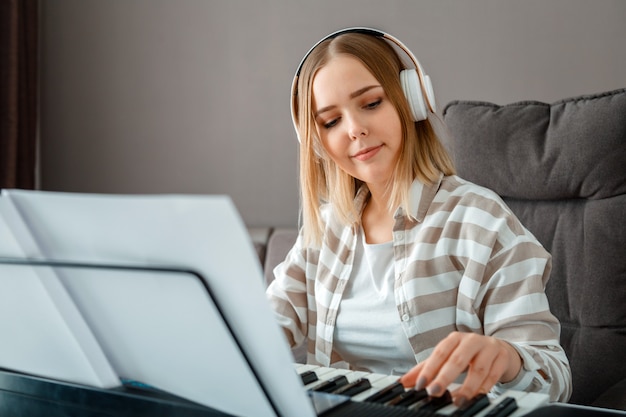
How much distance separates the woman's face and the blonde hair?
1 cm

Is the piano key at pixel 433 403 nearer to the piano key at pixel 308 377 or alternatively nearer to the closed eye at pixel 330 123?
the piano key at pixel 308 377

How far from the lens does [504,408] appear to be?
24.0 inches

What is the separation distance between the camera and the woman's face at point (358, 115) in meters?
1.17

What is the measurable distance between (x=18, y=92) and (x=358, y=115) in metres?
2.02

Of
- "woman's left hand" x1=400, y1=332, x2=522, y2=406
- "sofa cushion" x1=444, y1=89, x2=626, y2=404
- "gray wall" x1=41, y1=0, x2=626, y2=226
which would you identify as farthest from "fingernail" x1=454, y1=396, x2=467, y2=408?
"gray wall" x1=41, y1=0, x2=626, y2=226

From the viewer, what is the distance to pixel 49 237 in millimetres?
627

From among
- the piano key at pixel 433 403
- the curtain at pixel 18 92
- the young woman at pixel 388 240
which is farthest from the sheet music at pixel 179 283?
the curtain at pixel 18 92

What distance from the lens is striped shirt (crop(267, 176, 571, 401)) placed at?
981 millimetres

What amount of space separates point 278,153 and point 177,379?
1.95 m

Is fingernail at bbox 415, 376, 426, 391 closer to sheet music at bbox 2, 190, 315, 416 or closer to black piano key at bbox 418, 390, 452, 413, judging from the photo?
black piano key at bbox 418, 390, 452, 413

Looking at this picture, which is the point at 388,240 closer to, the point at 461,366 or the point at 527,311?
the point at 527,311

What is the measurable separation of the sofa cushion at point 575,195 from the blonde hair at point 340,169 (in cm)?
26

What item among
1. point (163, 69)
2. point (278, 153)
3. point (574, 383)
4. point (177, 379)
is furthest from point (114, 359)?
point (163, 69)

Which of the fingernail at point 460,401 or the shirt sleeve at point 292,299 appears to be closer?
the fingernail at point 460,401
